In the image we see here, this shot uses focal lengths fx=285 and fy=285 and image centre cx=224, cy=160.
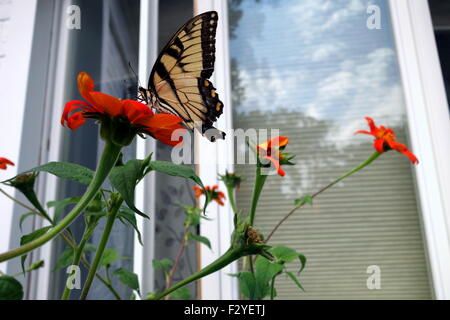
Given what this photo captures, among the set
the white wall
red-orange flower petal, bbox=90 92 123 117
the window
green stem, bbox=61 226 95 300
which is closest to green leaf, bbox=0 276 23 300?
green stem, bbox=61 226 95 300

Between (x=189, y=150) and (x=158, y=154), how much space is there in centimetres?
16

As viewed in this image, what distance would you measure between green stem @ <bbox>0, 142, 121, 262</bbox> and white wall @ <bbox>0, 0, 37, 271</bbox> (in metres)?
0.71

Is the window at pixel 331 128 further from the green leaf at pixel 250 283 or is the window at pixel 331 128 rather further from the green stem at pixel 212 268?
the green stem at pixel 212 268

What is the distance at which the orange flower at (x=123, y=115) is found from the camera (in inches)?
6.9

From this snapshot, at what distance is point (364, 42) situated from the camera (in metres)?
1.07

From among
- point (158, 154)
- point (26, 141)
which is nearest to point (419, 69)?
point (158, 154)

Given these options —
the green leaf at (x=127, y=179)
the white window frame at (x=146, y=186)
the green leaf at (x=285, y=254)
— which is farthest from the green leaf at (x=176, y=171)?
the white window frame at (x=146, y=186)

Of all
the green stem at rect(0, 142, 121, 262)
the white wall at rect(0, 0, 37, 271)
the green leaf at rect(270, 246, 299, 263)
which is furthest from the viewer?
the white wall at rect(0, 0, 37, 271)

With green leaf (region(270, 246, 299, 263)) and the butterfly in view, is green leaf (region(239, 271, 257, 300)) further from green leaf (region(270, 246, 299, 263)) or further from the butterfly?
the butterfly

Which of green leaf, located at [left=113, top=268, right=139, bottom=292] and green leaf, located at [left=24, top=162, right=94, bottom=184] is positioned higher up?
green leaf, located at [left=24, top=162, right=94, bottom=184]

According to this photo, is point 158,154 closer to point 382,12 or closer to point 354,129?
point 354,129

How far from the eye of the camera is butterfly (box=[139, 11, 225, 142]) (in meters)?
0.32

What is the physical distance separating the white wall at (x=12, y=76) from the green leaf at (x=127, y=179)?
72 centimetres

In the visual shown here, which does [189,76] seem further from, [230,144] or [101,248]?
[230,144]
